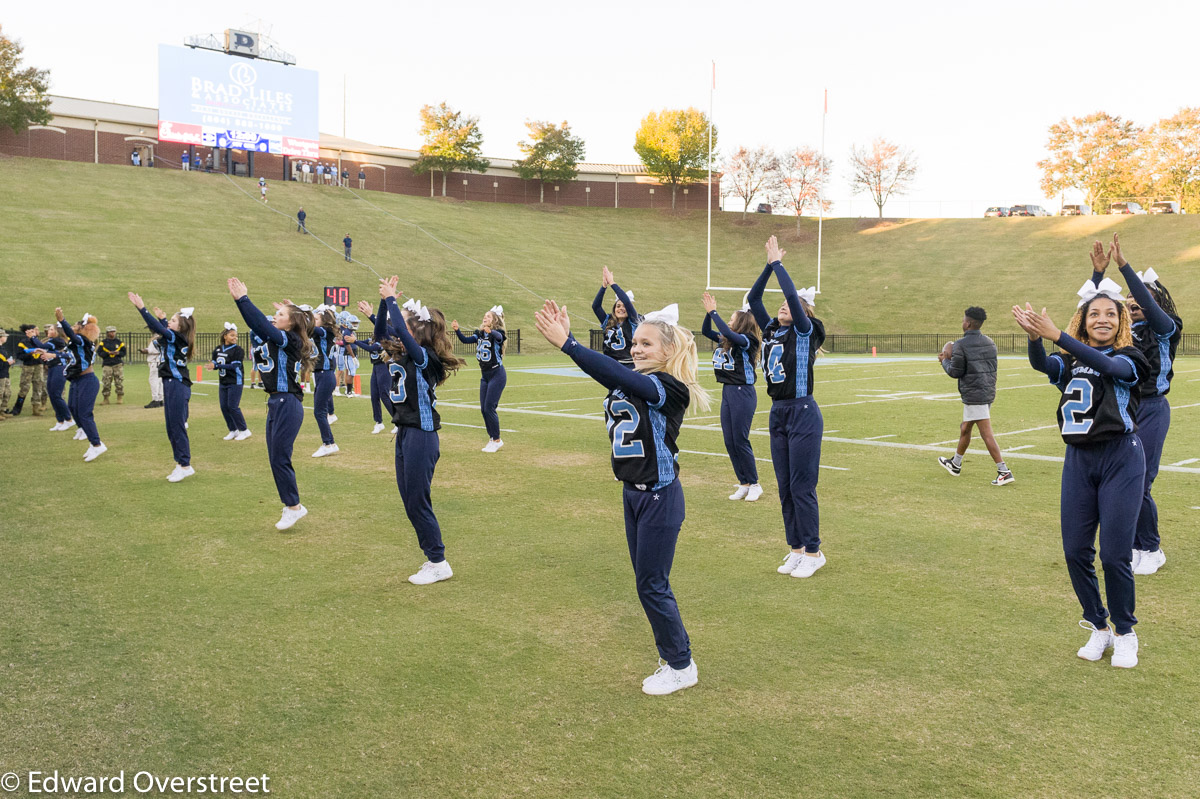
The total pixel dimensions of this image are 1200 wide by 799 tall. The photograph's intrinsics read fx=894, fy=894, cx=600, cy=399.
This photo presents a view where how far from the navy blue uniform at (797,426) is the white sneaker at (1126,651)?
2.30 meters

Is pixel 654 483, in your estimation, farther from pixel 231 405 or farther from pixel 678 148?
pixel 678 148

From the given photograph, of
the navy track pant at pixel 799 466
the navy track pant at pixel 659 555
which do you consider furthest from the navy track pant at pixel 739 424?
the navy track pant at pixel 659 555

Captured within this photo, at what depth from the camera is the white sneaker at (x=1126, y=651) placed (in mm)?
5164

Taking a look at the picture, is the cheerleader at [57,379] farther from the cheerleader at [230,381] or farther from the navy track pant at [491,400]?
the navy track pant at [491,400]

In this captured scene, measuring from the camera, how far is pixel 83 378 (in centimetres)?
1330

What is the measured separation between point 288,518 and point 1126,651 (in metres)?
7.12

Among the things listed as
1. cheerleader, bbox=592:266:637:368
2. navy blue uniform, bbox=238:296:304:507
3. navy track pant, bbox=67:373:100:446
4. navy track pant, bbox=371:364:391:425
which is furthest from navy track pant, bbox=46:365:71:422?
cheerleader, bbox=592:266:637:368

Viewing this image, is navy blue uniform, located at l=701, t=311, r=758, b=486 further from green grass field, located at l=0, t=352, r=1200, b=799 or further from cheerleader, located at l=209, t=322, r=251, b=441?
cheerleader, located at l=209, t=322, r=251, b=441

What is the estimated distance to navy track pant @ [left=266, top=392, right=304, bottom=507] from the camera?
346 inches

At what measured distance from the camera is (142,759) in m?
4.23

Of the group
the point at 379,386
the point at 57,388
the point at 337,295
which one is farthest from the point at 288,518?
the point at 337,295

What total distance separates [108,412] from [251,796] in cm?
1769

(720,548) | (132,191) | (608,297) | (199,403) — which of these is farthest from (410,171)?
(720,548)

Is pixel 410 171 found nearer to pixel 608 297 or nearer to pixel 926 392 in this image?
pixel 608 297
